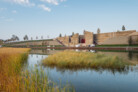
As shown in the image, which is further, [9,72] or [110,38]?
[110,38]

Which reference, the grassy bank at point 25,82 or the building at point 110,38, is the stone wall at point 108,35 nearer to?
the building at point 110,38

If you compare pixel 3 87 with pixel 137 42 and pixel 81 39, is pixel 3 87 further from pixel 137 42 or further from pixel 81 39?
pixel 81 39

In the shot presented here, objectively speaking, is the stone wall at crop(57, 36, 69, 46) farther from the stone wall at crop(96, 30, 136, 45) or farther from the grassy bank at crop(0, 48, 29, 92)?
the grassy bank at crop(0, 48, 29, 92)

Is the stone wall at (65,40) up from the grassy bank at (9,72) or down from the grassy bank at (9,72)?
up

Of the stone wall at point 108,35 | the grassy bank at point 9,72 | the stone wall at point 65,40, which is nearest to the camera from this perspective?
the grassy bank at point 9,72

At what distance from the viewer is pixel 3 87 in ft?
13.9

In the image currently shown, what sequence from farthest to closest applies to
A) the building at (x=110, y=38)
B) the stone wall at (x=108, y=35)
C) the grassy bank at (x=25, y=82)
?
the stone wall at (x=108, y=35), the building at (x=110, y=38), the grassy bank at (x=25, y=82)

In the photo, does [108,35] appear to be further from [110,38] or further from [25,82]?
[25,82]

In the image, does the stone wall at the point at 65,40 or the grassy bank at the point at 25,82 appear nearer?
the grassy bank at the point at 25,82

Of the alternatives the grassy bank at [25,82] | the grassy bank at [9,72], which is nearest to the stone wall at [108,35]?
the grassy bank at [9,72]

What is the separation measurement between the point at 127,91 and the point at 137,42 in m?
51.2

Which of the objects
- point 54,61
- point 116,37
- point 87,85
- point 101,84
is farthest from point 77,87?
point 116,37

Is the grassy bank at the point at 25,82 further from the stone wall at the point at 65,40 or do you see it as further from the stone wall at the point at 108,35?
the stone wall at the point at 65,40

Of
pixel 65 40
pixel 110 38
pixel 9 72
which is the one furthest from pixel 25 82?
pixel 65 40
